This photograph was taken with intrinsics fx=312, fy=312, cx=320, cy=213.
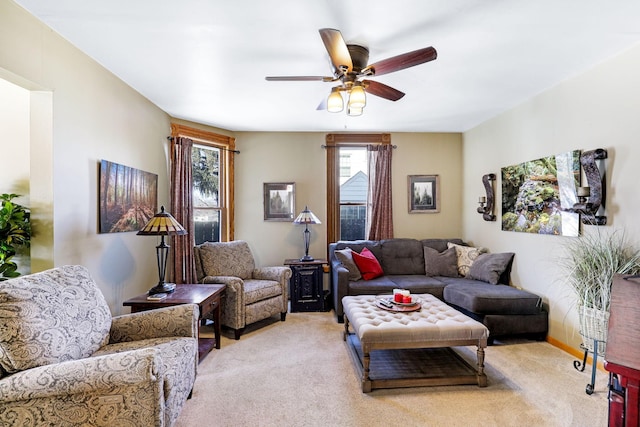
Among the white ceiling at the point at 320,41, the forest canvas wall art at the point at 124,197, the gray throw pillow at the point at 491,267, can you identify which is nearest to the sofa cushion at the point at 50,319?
the forest canvas wall art at the point at 124,197

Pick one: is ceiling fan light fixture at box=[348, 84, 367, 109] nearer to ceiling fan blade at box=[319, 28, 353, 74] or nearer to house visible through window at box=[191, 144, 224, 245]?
ceiling fan blade at box=[319, 28, 353, 74]

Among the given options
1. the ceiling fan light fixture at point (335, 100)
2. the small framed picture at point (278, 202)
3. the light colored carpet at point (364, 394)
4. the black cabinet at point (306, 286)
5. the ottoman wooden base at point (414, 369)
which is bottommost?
the light colored carpet at point (364, 394)

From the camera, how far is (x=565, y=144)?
3025mm

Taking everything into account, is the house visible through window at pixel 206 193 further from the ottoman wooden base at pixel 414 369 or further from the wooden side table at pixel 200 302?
the ottoman wooden base at pixel 414 369

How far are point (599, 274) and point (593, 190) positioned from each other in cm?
74

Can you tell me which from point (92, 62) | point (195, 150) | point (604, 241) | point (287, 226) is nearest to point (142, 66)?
point (92, 62)

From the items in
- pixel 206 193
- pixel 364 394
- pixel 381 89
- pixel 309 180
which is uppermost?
pixel 381 89

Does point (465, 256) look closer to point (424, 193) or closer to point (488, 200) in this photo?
point (488, 200)

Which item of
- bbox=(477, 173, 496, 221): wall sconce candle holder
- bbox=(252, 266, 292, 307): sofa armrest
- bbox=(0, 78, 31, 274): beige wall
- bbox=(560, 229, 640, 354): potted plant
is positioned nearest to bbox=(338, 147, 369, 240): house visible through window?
bbox=(252, 266, 292, 307): sofa armrest

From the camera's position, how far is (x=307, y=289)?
425 cm

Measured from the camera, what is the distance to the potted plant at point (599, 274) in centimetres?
230

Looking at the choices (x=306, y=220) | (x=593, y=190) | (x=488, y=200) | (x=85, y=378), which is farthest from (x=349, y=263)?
(x=85, y=378)

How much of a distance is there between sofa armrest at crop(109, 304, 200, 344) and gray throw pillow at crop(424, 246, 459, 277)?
321 cm

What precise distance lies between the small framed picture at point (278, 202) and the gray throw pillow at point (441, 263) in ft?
6.86
